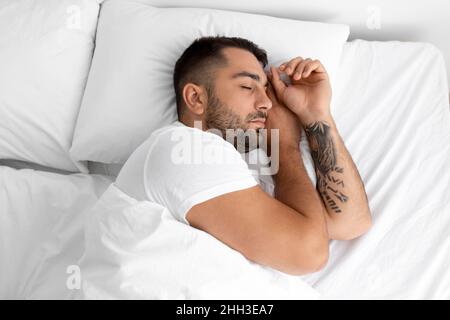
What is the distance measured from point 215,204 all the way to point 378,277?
43cm

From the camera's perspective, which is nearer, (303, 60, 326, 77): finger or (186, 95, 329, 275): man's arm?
(186, 95, 329, 275): man's arm

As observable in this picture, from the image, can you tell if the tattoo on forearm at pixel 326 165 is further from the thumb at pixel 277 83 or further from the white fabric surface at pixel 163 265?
the white fabric surface at pixel 163 265

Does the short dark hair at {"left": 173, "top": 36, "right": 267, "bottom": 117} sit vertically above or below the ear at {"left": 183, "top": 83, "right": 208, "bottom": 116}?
above

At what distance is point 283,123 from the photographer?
4.26ft

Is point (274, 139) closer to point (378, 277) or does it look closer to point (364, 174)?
point (364, 174)

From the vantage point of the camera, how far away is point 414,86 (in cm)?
142

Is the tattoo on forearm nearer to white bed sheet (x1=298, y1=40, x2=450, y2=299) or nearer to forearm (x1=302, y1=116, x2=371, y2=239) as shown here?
forearm (x1=302, y1=116, x2=371, y2=239)

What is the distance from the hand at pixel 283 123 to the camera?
50.1 inches

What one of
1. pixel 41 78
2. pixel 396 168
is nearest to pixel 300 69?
pixel 396 168

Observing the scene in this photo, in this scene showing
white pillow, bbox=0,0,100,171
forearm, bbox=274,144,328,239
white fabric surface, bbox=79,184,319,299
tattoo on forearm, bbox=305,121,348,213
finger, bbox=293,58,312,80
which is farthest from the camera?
white pillow, bbox=0,0,100,171

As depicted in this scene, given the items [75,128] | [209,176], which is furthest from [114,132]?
[209,176]

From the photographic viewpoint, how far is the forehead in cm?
124

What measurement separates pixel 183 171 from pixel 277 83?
1.51 feet

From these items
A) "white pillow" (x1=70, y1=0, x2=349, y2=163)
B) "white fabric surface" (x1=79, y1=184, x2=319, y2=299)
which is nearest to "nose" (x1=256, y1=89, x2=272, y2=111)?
"white pillow" (x1=70, y1=0, x2=349, y2=163)
